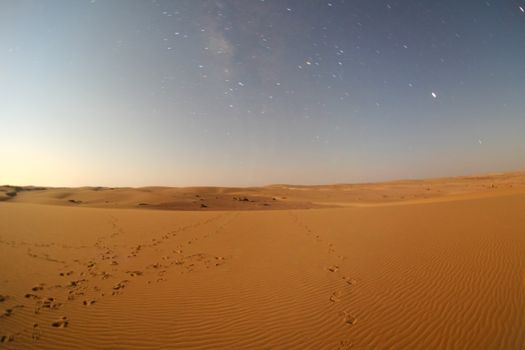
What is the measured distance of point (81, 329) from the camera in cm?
586

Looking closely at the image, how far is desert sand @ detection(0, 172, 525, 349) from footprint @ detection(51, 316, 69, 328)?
19 millimetres

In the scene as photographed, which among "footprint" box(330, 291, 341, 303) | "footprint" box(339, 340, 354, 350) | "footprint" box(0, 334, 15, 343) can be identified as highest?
"footprint" box(0, 334, 15, 343)

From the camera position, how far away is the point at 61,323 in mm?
6004

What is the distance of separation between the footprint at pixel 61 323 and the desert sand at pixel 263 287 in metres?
0.02

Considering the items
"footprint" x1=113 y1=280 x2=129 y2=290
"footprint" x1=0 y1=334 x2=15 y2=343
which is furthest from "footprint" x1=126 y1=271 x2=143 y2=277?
"footprint" x1=0 y1=334 x2=15 y2=343

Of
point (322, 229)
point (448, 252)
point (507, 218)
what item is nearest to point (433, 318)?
point (448, 252)

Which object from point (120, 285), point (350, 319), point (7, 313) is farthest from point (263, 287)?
point (7, 313)

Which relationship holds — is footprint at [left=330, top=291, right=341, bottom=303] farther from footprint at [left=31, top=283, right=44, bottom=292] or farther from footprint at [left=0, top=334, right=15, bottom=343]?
footprint at [left=31, top=283, right=44, bottom=292]

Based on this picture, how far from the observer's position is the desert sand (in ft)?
18.7

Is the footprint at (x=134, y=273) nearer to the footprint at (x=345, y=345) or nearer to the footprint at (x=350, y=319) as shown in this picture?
the footprint at (x=350, y=319)

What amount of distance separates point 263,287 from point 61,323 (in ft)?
15.8

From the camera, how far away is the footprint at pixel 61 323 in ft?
19.4

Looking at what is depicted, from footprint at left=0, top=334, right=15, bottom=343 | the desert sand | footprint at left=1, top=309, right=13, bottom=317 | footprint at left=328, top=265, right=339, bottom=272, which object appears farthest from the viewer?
footprint at left=328, top=265, right=339, bottom=272

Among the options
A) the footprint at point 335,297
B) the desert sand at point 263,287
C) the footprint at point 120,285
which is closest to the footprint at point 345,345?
the desert sand at point 263,287
